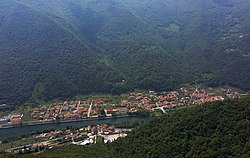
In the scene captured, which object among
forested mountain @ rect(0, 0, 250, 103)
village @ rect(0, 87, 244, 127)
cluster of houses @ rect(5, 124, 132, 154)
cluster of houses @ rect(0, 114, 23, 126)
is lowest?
cluster of houses @ rect(5, 124, 132, 154)

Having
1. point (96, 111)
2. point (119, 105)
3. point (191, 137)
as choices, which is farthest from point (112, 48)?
point (191, 137)

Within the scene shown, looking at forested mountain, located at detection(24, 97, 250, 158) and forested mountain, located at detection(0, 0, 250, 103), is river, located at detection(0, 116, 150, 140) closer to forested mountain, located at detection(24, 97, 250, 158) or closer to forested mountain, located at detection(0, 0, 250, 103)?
forested mountain, located at detection(0, 0, 250, 103)

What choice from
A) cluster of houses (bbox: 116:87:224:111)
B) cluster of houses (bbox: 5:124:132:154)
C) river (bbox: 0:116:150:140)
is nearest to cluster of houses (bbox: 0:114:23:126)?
river (bbox: 0:116:150:140)

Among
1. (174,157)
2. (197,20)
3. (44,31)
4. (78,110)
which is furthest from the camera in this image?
(197,20)

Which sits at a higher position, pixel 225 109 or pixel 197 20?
pixel 197 20

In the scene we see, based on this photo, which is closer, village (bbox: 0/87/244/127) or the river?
the river

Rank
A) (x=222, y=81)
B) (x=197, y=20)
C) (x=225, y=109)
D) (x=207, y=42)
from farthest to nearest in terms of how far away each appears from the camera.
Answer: (x=197, y=20)
(x=207, y=42)
(x=222, y=81)
(x=225, y=109)

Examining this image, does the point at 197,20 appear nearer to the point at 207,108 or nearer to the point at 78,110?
the point at 78,110

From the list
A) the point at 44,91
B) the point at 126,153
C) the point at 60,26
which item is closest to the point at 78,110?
the point at 44,91

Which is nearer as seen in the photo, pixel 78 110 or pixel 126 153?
pixel 126 153
